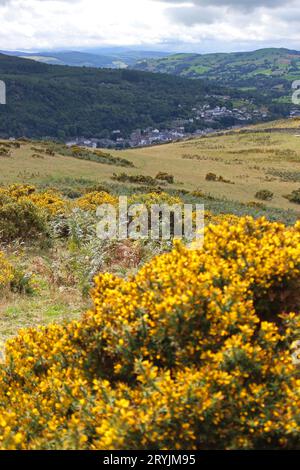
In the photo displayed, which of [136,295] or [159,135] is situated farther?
[159,135]

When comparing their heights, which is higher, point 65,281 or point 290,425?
point 290,425

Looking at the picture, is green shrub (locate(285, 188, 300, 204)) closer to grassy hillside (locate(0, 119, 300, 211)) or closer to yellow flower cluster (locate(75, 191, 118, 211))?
grassy hillside (locate(0, 119, 300, 211))

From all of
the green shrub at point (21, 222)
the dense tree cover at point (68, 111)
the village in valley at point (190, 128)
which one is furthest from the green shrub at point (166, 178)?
the dense tree cover at point (68, 111)

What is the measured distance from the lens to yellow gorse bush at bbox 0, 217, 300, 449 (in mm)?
3215

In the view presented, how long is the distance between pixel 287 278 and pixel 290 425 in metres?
1.45

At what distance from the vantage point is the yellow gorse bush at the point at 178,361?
10.5 feet

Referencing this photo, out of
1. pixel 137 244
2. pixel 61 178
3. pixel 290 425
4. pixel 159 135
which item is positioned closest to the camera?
pixel 290 425

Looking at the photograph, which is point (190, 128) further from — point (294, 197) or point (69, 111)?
point (294, 197)

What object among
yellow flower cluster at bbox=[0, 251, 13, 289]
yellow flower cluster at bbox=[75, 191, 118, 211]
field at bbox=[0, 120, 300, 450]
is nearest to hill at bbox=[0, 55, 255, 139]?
yellow flower cluster at bbox=[75, 191, 118, 211]

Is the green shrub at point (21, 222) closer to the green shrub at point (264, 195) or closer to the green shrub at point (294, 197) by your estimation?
the green shrub at point (264, 195)

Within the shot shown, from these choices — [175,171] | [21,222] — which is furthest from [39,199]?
[175,171]
